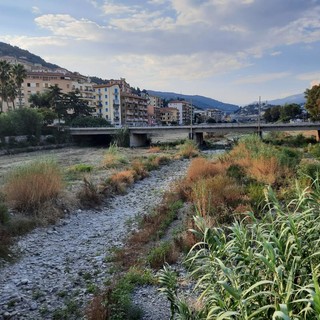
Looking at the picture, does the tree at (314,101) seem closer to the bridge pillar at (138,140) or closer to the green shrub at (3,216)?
the bridge pillar at (138,140)

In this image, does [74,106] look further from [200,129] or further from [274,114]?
[274,114]

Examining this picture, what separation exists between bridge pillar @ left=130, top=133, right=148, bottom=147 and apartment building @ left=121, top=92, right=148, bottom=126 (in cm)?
3722

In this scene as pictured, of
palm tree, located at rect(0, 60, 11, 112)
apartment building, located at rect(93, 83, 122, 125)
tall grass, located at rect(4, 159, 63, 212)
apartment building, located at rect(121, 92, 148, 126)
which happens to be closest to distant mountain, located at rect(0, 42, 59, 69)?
apartment building, located at rect(121, 92, 148, 126)

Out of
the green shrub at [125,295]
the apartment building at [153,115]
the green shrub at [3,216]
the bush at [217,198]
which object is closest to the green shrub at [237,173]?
the bush at [217,198]

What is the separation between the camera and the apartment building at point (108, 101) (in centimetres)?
8856

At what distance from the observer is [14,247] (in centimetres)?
776

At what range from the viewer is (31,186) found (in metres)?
10.3

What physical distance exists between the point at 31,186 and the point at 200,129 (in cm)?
3739

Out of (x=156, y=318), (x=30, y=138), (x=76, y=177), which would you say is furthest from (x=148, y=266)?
(x=30, y=138)

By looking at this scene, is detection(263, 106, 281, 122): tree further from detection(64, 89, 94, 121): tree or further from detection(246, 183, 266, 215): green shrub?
detection(246, 183, 266, 215): green shrub

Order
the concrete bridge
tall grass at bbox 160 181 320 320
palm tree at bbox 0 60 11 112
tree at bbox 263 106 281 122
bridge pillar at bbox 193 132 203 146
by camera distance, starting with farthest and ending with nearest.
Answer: tree at bbox 263 106 281 122 < palm tree at bbox 0 60 11 112 < bridge pillar at bbox 193 132 203 146 < the concrete bridge < tall grass at bbox 160 181 320 320

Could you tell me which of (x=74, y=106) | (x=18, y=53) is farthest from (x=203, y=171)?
(x=18, y=53)

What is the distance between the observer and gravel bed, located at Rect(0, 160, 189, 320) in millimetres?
5461

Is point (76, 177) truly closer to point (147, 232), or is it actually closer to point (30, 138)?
point (147, 232)
